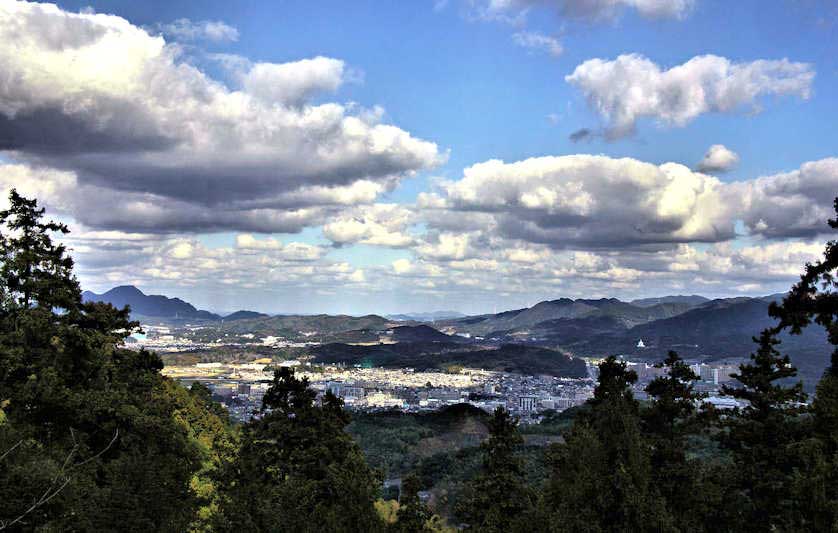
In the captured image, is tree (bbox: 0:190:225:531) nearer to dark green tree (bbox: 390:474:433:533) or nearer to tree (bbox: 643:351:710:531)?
dark green tree (bbox: 390:474:433:533)

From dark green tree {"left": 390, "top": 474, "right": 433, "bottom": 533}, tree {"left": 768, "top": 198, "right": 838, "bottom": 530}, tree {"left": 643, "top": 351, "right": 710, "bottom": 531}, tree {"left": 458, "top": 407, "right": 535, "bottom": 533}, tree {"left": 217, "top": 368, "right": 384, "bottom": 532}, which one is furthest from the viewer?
tree {"left": 458, "top": 407, "right": 535, "bottom": 533}

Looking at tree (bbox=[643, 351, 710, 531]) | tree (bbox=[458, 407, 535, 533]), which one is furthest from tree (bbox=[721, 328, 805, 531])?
tree (bbox=[458, 407, 535, 533])

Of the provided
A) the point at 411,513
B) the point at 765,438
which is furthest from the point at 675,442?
the point at 411,513

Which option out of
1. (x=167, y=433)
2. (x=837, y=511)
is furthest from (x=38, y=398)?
(x=837, y=511)

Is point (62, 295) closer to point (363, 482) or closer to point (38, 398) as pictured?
point (38, 398)

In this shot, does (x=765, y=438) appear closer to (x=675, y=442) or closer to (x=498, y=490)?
(x=675, y=442)

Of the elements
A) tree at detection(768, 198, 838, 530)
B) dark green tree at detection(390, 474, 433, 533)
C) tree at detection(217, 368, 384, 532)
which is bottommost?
dark green tree at detection(390, 474, 433, 533)
